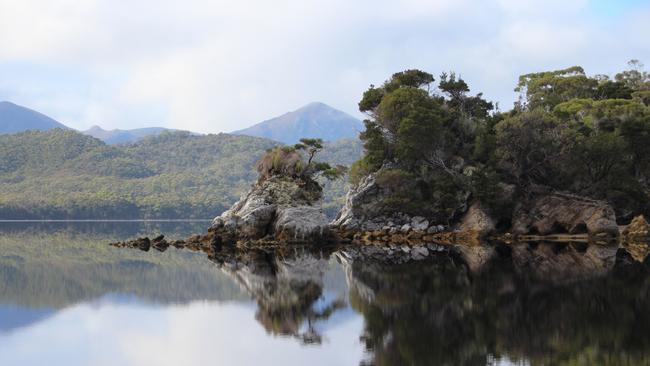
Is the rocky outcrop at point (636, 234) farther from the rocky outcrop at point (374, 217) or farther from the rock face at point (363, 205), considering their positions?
the rock face at point (363, 205)

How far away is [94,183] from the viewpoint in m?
163

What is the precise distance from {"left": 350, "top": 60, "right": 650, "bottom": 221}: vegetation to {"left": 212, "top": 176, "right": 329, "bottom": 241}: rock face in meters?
8.29

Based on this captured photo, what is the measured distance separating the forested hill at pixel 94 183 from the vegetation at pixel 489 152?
104 meters

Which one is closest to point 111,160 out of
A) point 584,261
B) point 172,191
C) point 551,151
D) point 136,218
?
point 172,191

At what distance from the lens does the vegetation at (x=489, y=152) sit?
56500 mm

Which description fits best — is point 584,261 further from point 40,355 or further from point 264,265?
point 40,355

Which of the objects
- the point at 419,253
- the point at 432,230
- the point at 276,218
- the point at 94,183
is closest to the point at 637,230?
the point at 432,230

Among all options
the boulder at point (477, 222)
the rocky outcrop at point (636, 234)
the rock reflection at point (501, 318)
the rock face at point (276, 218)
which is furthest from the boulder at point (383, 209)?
the rock reflection at point (501, 318)

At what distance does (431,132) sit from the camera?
58.2 m

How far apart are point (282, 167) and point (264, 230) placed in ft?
23.9

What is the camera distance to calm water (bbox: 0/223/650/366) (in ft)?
46.2

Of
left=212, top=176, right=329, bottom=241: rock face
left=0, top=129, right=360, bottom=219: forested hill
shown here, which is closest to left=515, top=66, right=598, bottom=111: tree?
left=212, top=176, right=329, bottom=241: rock face

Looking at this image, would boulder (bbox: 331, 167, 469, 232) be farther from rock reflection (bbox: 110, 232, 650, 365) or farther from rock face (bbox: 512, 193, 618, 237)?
rock reflection (bbox: 110, 232, 650, 365)

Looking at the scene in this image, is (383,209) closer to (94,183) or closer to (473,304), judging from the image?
(473,304)
